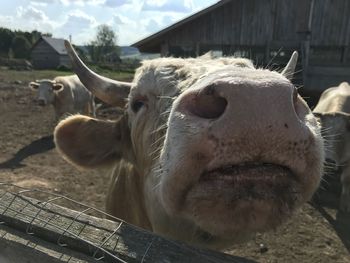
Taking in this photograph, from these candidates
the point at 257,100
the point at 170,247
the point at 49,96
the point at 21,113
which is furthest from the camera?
the point at 21,113

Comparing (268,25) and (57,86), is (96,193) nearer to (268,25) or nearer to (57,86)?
(57,86)

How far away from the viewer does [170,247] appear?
5.23ft

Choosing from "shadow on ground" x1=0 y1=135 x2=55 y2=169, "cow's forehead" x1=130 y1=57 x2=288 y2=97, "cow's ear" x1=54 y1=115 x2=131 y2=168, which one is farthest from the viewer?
"shadow on ground" x1=0 y1=135 x2=55 y2=169

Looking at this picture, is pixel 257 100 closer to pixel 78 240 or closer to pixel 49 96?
pixel 78 240

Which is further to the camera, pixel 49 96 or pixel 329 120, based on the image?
pixel 49 96

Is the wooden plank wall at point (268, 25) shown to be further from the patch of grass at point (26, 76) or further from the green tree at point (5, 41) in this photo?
the green tree at point (5, 41)

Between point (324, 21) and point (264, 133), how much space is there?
15.4 metres

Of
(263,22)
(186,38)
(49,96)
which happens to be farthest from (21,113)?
(263,22)

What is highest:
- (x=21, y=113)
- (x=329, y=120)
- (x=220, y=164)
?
(x=220, y=164)

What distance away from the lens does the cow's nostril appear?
1.55 m

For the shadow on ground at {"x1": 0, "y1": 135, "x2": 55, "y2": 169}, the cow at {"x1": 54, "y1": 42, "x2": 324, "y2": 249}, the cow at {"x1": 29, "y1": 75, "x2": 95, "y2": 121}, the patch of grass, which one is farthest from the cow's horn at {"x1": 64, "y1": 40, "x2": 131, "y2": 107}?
the patch of grass

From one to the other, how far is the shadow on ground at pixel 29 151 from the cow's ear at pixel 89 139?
6.55 metres

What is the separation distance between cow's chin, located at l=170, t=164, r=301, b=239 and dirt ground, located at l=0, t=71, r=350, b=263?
2612 mm

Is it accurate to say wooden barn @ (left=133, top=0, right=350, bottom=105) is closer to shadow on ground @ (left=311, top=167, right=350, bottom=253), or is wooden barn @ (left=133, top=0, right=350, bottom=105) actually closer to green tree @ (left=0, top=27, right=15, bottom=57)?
shadow on ground @ (left=311, top=167, right=350, bottom=253)
